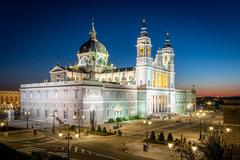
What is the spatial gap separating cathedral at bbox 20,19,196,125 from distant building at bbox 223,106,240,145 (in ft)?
107

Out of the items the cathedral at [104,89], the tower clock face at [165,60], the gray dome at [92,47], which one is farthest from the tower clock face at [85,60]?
the tower clock face at [165,60]

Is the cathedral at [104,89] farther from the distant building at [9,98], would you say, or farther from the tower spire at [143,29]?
the distant building at [9,98]

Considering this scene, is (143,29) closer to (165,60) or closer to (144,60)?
(144,60)

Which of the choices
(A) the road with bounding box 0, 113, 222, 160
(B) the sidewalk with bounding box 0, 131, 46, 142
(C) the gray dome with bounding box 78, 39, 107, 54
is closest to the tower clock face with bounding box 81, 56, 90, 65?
(C) the gray dome with bounding box 78, 39, 107, 54

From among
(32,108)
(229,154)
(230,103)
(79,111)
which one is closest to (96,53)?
(32,108)

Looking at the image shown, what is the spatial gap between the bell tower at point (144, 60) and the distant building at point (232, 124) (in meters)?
56.4

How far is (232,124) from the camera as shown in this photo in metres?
36.9

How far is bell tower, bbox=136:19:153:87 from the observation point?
9381 cm

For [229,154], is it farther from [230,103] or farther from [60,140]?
[60,140]

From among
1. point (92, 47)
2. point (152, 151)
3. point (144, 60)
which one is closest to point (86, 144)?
point (152, 151)

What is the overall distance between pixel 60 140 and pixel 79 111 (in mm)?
21311

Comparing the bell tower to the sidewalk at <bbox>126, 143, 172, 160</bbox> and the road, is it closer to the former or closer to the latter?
the road

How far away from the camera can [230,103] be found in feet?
121

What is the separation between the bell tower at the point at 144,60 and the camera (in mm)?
93812
